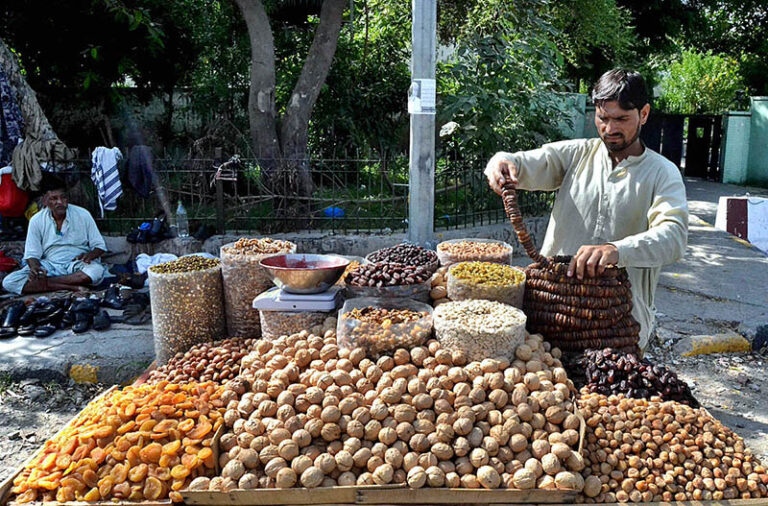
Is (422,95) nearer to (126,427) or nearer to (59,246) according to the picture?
(126,427)

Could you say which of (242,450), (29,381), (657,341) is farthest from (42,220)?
(657,341)

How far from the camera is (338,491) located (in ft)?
7.23

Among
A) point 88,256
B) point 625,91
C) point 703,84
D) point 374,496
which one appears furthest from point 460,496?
point 703,84

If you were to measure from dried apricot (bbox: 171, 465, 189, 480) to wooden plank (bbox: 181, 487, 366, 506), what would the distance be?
3.2 inches

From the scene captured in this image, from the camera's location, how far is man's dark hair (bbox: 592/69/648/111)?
279 centimetres

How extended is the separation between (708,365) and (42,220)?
613 cm

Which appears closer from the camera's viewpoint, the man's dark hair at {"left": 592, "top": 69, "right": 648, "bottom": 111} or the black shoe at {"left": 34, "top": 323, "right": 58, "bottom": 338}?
the man's dark hair at {"left": 592, "top": 69, "right": 648, "bottom": 111}

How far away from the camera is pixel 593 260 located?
266 centimetres

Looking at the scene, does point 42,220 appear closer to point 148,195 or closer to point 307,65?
point 148,195

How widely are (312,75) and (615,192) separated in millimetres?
5791

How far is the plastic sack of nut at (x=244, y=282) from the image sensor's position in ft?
11.0

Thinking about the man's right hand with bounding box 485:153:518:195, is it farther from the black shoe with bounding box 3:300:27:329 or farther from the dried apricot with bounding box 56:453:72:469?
the black shoe with bounding box 3:300:27:329

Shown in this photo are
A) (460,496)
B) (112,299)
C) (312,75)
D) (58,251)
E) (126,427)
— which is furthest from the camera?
(312,75)

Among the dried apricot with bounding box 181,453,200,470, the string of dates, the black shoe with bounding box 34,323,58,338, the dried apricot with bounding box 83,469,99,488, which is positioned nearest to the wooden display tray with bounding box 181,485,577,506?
the dried apricot with bounding box 181,453,200,470
